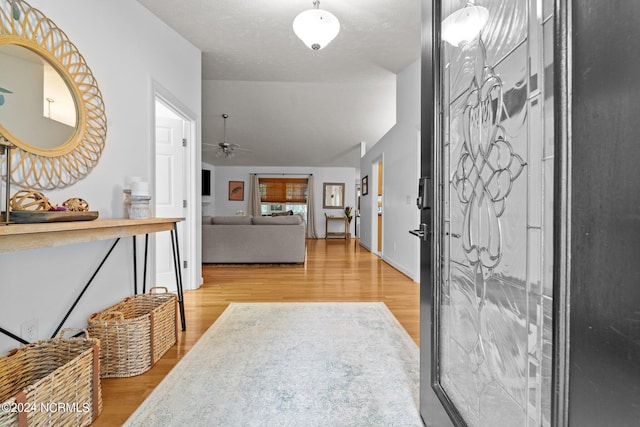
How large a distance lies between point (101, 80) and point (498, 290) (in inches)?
98.0

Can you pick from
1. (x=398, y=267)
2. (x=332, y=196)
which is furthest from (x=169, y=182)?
(x=332, y=196)

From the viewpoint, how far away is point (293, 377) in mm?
1494

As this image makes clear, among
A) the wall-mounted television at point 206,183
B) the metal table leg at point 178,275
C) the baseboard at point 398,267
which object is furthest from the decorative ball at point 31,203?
the wall-mounted television at point 206,183

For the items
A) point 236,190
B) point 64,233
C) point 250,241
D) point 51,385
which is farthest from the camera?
point 236,190

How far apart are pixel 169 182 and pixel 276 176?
674 cm

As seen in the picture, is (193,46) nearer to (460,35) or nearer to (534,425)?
(460,35)

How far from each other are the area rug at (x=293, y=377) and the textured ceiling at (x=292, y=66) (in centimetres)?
267

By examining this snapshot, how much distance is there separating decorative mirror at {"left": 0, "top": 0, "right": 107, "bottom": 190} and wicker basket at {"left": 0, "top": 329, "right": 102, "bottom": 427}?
0.81 m

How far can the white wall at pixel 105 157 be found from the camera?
4.70ft

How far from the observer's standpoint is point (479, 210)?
81 cm

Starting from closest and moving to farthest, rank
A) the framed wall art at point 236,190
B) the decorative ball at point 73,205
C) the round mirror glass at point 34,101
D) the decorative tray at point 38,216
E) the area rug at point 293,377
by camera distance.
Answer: the decorative tray at point 38,216 → the area rug at point 293,377 → the round mirror glass at point 34,101 → the decorative ball at point 73,205 → the framed wall art at point 236,190

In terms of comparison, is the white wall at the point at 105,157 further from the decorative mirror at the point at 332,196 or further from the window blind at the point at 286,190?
the decorative mirror at the point at 332,196

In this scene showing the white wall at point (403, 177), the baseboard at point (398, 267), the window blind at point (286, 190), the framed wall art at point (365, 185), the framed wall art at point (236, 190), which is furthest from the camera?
the window blind at point (286, 190)

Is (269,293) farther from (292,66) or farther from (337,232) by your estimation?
(337,232)
